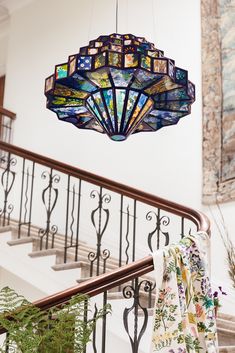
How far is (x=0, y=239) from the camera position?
4.89 m

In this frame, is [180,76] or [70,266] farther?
[70,266]

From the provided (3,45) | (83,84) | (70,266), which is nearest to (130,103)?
(83,84)

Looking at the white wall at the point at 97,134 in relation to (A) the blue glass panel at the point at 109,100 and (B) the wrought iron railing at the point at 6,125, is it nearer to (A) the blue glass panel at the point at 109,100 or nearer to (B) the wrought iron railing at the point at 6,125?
(B) the wrought iron railing at the point at 6,125

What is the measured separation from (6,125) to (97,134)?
197 centimetres

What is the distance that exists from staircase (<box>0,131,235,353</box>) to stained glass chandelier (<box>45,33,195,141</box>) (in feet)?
2.76

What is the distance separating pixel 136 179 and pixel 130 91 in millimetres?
2990

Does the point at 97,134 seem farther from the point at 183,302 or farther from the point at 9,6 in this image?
the point at 183,302

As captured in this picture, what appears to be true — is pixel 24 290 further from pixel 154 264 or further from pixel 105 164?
pixel 154 264

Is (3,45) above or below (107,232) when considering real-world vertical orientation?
above

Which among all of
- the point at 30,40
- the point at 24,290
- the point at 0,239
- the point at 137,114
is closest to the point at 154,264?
the point at 137,114

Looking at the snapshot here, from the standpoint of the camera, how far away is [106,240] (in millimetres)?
6129

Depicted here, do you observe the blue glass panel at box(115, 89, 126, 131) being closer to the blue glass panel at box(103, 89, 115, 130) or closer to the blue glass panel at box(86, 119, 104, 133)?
the blue glass panel at box(103, 89, 115, 130)

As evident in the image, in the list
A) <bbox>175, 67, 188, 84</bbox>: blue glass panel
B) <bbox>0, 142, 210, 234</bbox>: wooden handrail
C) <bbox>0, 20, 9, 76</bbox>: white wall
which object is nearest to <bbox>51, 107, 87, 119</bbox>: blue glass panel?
<bbox>175, 67, 188, 84</bbox>: blue glass panel

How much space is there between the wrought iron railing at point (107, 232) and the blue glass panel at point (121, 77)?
107cm
